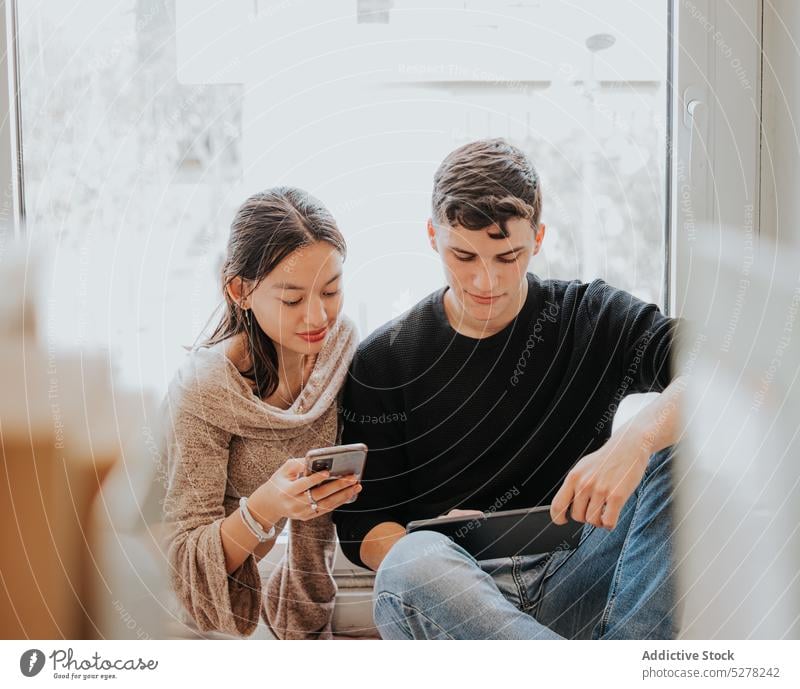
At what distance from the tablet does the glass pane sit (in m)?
0.22

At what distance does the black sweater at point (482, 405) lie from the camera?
0.79 meters

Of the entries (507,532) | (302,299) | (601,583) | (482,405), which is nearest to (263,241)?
(302,299)

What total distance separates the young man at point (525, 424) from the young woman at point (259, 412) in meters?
0.04

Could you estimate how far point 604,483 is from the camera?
2.55 ft

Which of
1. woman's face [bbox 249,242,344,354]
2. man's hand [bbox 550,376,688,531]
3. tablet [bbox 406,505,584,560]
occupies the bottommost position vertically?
tablet [bbox 406,505,584,560]

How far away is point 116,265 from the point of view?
2.67 feet

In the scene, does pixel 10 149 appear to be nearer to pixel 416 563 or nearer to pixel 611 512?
pixel 416 563

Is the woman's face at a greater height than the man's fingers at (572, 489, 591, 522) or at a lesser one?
greater

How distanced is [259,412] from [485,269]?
27cm

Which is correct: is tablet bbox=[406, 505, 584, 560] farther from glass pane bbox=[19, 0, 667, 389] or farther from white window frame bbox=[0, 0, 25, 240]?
white window frame bbox=[0, 0, 25, 240]

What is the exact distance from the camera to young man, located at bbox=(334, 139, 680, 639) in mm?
787

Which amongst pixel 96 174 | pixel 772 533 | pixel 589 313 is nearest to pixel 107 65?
pixel 96 174

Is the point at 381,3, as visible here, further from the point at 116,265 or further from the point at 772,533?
the point at 772,533

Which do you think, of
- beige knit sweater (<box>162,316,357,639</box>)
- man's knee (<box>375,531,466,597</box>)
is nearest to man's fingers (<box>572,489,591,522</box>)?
man's knee (<box>375,531,466,597</box>)
